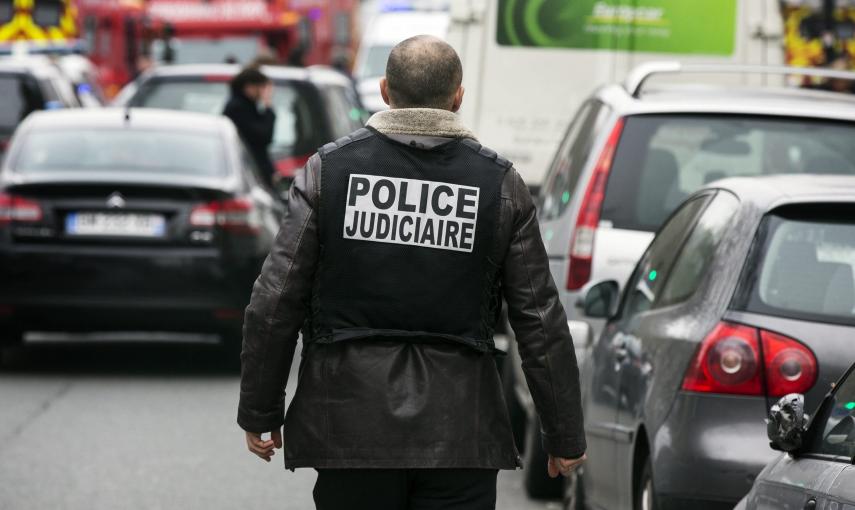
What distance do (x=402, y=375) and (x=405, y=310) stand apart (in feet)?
0.48

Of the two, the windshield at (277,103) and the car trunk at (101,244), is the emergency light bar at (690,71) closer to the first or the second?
the car trunk at (101,244)

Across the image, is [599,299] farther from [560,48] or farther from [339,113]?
[339,113]

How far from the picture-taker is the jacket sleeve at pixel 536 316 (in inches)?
180

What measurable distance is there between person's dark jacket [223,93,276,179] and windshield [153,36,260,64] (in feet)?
68.0

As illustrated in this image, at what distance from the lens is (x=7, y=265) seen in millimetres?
12039

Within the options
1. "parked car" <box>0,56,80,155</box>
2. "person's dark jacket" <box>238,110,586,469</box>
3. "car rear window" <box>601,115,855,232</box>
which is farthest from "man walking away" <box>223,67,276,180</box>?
"person's dark jacket" <box>238,110,586,469</box>

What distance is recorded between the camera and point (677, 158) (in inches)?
347

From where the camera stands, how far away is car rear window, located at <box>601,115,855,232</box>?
28.4 ft

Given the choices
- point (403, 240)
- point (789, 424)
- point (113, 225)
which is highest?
point (403, 240)

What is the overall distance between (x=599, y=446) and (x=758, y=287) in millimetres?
1531

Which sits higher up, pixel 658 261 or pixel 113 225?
pixel 658 261

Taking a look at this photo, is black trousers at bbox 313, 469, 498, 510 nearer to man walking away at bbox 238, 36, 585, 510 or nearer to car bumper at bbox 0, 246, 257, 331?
man walking away at bbox 238, 36, 585, 510

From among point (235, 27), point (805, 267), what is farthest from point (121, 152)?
point (235, 27)

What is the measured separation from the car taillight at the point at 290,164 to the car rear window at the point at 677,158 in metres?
9.27
